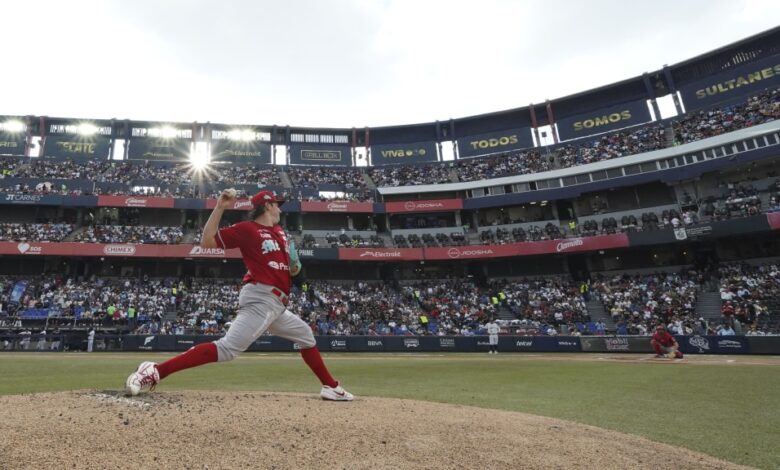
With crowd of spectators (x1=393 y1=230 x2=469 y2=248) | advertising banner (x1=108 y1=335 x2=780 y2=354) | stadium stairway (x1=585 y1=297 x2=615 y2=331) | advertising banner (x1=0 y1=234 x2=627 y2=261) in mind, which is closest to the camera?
advertising banner (x1=108 y1=335 x2=780 y2=354)

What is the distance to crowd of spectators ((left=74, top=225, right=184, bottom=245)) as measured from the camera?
1288 inches

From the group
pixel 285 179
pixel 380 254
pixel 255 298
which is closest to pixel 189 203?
pixel 285 179

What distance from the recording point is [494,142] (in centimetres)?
4547

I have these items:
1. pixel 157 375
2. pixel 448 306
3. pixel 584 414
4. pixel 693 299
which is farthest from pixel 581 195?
pixel 157 375

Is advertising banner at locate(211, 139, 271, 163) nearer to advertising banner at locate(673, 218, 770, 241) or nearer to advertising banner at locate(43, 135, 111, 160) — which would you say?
advertising banner at locate(43, 135, 111, 160)

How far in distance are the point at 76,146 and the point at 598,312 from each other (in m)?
48.3

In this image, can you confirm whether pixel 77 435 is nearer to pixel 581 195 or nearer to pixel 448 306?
pixel 448 306

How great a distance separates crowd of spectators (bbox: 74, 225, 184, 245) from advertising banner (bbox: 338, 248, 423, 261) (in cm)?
1328

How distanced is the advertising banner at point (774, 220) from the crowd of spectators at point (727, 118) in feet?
25.0

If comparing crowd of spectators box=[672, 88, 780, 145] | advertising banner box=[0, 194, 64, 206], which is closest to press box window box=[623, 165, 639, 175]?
crowd of spectators box=[672, 88, 780, 145]

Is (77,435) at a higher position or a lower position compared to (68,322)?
lower

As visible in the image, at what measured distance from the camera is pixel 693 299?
87.9 ft

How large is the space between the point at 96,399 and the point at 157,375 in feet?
1.80

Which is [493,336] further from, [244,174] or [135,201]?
[135,201]
